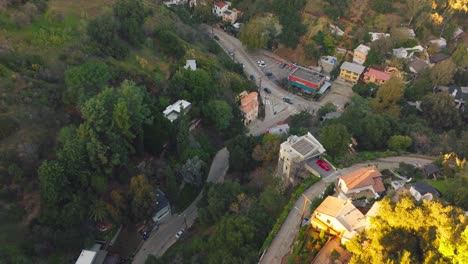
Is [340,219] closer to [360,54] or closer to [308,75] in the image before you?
[308,75]

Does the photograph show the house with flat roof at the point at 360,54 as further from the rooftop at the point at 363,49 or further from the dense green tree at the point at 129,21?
the dense green tree at the point at 129,21

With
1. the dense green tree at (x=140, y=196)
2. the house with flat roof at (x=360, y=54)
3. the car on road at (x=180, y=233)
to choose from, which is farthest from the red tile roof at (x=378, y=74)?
the dense green tree at (x=140, y=196)

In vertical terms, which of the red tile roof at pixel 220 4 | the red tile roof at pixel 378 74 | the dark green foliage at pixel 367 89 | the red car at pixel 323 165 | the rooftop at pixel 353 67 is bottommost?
the dark green foliage at pixel 367 89

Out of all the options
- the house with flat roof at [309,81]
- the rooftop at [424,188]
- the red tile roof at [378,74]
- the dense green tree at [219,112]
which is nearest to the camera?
the rooftop at [424,188]

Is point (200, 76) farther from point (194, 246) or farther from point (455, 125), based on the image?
point (455, 125)

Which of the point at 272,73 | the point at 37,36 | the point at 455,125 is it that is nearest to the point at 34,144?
the point at 37,36

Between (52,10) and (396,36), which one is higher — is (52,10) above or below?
above
